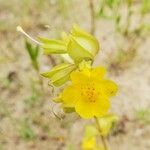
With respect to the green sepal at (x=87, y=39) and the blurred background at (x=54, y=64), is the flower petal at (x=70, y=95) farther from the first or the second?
the blurred background at (x=54, y=64)

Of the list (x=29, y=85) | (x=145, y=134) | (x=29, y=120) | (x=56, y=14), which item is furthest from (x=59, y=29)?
(x=145, y=134)

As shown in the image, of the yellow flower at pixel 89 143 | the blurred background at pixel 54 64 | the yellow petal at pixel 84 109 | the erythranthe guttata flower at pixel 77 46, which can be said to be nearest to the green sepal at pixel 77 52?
the erythranthe guttata flower at pixel 77 46

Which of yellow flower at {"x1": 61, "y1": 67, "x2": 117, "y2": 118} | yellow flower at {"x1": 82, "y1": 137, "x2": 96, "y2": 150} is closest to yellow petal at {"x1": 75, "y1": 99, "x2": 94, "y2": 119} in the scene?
yellow flower at {"x1": 61, "y1": 67, "x2": 117, "y2": 118}

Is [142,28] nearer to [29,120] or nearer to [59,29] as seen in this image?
[59,29]

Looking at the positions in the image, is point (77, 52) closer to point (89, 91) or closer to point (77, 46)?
point (77, 46)

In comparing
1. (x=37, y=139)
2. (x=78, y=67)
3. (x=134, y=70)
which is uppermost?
(x=78, y=67)

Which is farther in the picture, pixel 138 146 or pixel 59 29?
pixel 59 29

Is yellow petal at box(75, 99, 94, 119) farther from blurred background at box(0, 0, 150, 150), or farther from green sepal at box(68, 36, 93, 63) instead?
blurred background at box(0, 0, 150, 150)
